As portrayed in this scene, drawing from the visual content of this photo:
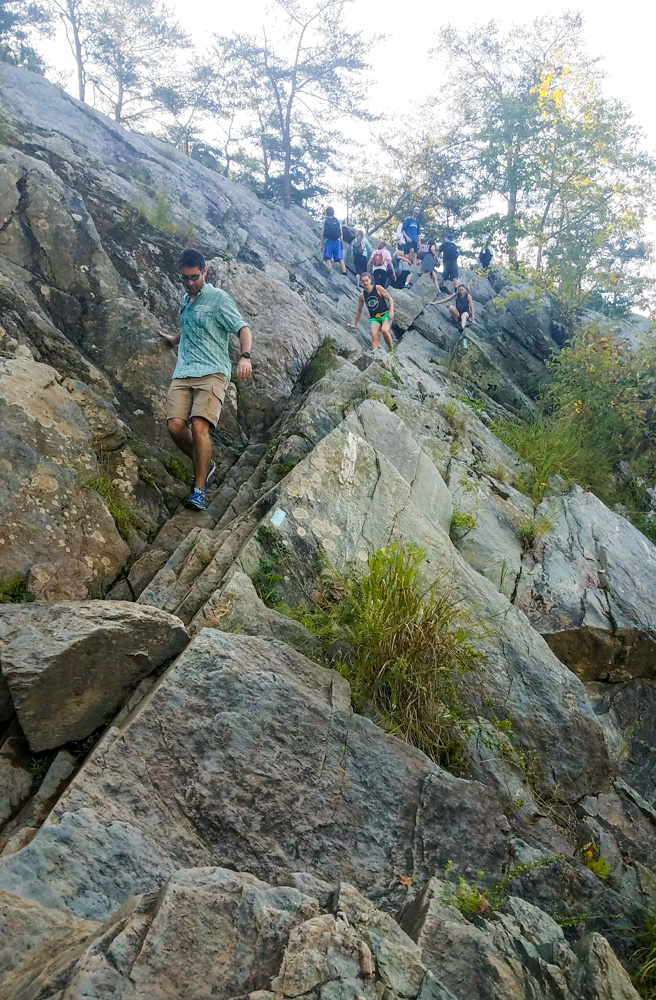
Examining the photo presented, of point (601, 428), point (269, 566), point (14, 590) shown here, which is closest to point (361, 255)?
point (601, 428)

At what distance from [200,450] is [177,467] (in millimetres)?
572

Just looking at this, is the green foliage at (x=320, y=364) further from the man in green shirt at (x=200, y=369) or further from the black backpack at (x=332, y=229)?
the black backpack at (x=332, y=229)

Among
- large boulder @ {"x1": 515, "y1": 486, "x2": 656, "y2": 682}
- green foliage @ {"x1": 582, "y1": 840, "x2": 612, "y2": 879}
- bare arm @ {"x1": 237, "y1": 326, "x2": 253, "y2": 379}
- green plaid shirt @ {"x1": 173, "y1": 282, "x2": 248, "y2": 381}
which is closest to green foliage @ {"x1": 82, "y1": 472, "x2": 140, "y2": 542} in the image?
green plaid shirt @ {"x1": 173, "y1": 282, "x2": 248, "y2": 381}

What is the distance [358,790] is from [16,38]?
2559cm

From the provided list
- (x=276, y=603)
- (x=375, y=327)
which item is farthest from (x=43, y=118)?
(x=276, y=603)

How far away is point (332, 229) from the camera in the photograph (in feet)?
53.5

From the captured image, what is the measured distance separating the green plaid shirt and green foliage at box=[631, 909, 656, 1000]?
502cm

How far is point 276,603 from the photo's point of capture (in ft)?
13.6

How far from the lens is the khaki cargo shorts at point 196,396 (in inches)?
223

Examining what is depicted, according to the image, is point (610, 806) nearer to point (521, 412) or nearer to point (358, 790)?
point (358, 790)

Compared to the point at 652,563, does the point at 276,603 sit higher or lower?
lower

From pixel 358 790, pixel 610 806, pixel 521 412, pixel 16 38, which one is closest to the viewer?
pixel 358 790

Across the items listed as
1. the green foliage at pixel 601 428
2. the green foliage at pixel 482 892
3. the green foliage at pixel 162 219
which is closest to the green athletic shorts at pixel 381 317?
the green foliage at pixel 601 428

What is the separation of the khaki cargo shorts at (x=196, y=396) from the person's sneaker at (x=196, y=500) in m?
0.65
